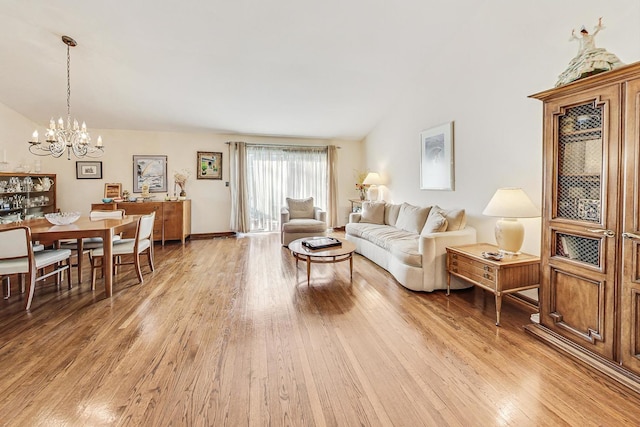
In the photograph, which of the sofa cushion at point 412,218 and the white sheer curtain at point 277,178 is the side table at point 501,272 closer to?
the sofa cushion at point 412,218

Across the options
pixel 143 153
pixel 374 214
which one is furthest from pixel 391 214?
pixel 143 153

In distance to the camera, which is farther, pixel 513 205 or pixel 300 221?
pixel 300 221

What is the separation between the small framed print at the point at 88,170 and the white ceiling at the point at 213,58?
0.76 m

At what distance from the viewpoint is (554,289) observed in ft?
7.14

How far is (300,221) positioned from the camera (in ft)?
17.9

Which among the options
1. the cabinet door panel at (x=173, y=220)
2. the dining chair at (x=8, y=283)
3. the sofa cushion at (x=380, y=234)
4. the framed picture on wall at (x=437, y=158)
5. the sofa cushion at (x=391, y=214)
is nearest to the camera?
the dining chair at (x=8, y=283)

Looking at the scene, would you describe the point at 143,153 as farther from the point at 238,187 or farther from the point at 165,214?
the point at 238,187

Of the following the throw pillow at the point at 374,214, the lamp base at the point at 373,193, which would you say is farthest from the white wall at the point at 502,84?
the lamp base at the point at 373,193

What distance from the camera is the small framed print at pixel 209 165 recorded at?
6.44 m

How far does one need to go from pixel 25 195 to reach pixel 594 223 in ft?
→ 24.6

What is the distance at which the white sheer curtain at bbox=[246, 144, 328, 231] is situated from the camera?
6.73 metres

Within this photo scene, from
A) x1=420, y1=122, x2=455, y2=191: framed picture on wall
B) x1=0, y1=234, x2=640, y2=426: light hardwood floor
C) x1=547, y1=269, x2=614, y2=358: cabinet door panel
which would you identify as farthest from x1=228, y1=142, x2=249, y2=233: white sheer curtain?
x1=547, y1=269, x2=614, y2=358: cabinet door panel

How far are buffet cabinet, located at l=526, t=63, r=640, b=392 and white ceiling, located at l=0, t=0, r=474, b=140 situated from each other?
79.5 inches

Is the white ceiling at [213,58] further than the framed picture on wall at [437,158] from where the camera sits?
No
